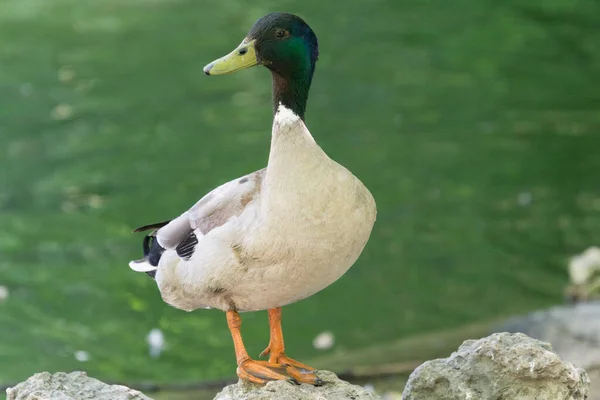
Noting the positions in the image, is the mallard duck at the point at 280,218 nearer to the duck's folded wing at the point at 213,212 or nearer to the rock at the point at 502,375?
the duck's folded wing at the point at 213,212

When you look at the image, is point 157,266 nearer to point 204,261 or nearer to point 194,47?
point 204,261

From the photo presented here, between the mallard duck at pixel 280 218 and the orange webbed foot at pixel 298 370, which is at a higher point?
the mallard duck at pixel 280 218

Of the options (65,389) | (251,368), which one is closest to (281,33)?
(251,368)

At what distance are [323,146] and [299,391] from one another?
4732mm

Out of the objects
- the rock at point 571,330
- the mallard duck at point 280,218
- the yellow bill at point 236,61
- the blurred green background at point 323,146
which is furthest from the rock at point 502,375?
the blurred green background at point 323,146

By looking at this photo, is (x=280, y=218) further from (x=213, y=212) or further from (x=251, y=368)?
(x=251, y=368)

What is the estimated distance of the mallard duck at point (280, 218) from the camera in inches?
98.3

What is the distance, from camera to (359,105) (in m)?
8.11

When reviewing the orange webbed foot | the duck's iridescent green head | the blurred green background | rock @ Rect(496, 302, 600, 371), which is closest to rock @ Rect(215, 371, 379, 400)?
the orange webbed foot

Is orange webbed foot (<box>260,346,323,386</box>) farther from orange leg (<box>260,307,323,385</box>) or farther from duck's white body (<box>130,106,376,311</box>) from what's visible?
duck's white body (<box>130,106,376,311</box>)

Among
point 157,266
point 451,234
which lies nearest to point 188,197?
point 451,234

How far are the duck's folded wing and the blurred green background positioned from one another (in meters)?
2.29

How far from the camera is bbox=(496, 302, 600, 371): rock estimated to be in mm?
4238

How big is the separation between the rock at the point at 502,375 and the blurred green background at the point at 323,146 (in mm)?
2375
